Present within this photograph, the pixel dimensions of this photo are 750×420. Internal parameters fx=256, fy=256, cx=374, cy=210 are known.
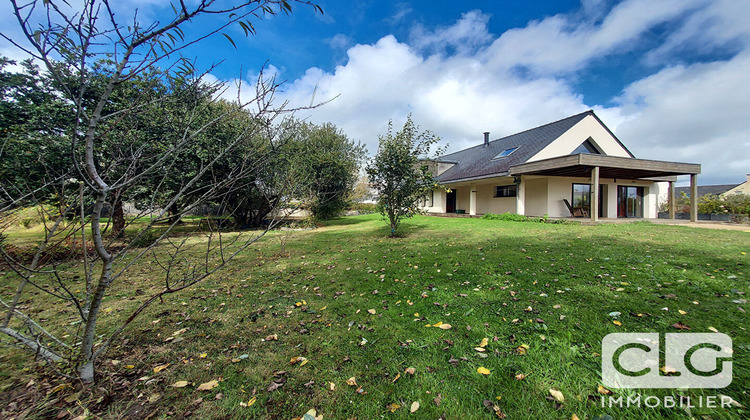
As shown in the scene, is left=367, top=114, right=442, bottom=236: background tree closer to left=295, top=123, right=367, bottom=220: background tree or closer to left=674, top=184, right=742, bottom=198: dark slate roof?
left=295, top=123, right=367, bottom=220: background tree

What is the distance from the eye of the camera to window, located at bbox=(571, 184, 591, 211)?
15773 millimetres

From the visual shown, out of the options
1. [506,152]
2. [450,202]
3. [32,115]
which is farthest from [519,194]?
[32,115]

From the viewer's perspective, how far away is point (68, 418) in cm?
172

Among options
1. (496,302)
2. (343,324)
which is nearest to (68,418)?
(343,324)

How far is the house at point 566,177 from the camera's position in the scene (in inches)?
555

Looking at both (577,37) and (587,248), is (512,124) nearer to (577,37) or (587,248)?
(577,37)

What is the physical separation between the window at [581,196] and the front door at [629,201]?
2.88 meters

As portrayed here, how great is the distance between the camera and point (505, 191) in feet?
58.4

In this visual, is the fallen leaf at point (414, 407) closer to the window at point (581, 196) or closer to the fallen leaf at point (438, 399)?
the fallen leaf at point (438, 399)

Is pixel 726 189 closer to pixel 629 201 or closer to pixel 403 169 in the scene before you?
pixel 629 201

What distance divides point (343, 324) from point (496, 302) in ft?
6.58

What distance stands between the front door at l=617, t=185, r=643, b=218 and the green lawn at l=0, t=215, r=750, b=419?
14.7 m

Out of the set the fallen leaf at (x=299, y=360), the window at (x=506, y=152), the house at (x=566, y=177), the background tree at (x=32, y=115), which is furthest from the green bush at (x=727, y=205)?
the background tree at (x=32, y=115)

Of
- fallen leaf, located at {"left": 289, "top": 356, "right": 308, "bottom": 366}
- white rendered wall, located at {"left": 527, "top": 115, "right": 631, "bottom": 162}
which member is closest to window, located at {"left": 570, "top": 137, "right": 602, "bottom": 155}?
white rendered wall, located at {"left": 527, "top": 115, "right": 631, "bottom": 162}
